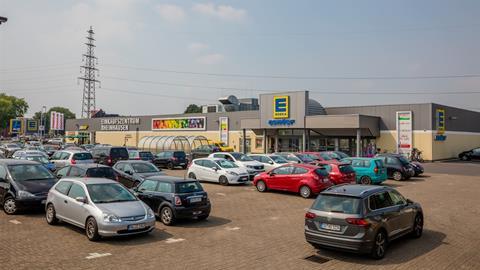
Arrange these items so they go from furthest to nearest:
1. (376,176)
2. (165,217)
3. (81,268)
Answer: (376,176) < (165,217) < (81,268)

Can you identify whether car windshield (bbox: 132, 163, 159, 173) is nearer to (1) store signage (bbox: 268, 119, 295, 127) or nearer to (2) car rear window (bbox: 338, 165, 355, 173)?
(2) car rear window (bbox: 338, 165, 355, 173)

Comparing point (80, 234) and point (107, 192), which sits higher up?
point (107, 192)

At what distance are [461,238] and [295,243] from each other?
4.49 metres

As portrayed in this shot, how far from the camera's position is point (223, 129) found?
180 feet

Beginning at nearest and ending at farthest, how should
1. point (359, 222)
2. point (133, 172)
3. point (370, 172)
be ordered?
point (359, 222) < point (133, 172) < point (370, 172)

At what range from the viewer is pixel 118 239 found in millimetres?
10016

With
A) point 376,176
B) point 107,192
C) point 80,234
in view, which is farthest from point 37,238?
point 376,176

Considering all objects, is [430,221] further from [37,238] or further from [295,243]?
[37,238]

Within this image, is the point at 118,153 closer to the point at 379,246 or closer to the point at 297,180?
the point at 297,180

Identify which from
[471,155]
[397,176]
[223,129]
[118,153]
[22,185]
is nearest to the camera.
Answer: [22,185]

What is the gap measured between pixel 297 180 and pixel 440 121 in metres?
30.9

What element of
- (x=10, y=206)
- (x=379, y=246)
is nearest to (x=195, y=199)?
(x=379, y=246)

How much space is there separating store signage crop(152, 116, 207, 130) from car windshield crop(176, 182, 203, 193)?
44.5 metres

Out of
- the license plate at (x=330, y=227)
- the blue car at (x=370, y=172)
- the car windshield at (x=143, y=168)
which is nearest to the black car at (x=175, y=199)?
the license plate at (x=330, y=227)
